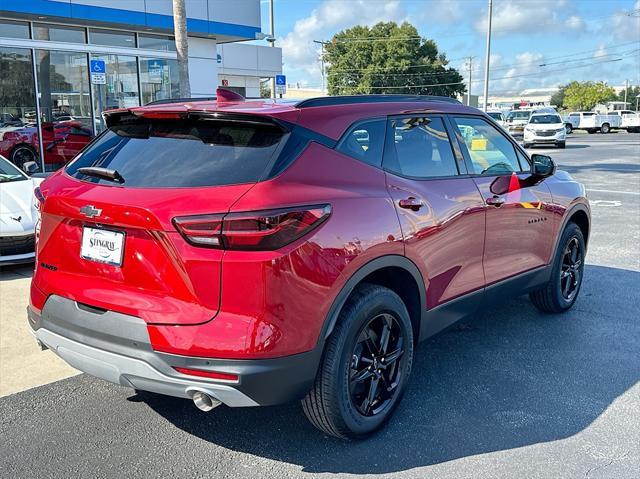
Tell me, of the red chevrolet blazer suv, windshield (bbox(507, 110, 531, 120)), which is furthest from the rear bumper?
windshield (bbox(507, 110, 531, 120))

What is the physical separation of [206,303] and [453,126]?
88.3 inches

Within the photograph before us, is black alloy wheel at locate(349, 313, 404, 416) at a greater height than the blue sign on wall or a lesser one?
lesser

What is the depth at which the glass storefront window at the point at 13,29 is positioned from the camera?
12828mm

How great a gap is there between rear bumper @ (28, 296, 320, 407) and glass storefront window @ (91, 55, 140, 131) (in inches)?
502

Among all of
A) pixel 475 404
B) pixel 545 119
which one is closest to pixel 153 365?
pixel 475 404

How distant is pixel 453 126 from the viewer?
414cm

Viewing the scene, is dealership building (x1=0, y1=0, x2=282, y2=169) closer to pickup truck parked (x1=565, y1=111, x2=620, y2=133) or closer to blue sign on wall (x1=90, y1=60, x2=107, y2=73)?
blue sign on wall (x1=90, y1=60, x2=107, y2=73)

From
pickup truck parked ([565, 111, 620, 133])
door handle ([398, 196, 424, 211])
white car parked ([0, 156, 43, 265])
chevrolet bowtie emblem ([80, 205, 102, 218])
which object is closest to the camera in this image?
chevrolet bowtie emblem ([80, 205, 102, 218])

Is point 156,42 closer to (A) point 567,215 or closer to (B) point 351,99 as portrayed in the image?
(A) point 567,215

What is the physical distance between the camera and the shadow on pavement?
3.25 meters

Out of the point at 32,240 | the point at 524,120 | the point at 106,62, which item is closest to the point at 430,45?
the point at 524,120

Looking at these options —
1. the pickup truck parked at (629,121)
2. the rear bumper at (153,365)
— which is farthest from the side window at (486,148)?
the pickup truck parked at (629,121)

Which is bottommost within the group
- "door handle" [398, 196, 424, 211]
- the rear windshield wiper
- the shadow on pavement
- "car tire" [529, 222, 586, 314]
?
the shadow on pavement

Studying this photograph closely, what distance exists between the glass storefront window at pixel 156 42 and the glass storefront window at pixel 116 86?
0.57 meters
